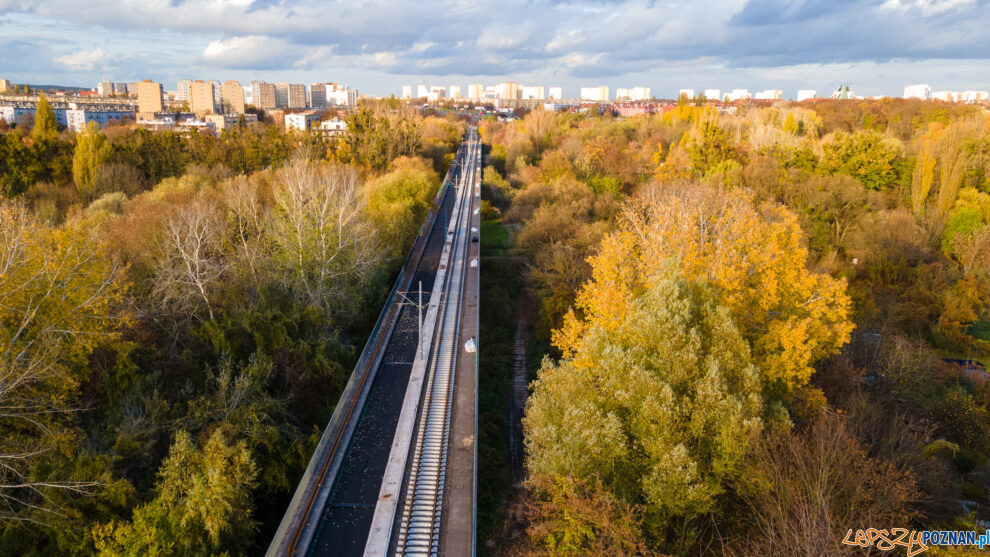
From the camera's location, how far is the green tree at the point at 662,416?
15891 mm

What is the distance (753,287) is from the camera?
23547mm

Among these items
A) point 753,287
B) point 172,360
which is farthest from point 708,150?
point 172,360

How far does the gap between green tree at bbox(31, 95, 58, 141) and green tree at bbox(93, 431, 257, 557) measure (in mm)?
51187

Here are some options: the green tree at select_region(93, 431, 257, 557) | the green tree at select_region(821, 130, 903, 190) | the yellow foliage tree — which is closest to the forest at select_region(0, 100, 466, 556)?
the green tree at select_region(93, 431, 257, 557)

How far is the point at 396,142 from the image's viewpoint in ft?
221

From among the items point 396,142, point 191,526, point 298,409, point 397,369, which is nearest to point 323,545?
point 191,526

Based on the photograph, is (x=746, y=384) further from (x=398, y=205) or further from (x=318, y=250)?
(x=398, y=205)

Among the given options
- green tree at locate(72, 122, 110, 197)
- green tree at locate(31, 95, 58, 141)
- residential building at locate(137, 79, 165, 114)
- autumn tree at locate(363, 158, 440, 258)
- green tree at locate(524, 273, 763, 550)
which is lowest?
green tree at locate(524, 273, 763, 550)

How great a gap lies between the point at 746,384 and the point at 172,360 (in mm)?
21918

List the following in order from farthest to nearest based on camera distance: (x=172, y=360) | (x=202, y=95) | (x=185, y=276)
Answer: (x=202, y=95) < (x=185, y=276) < (x=172, y=360)

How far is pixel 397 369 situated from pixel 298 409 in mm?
4902

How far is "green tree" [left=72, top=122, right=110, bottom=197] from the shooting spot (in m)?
50.4

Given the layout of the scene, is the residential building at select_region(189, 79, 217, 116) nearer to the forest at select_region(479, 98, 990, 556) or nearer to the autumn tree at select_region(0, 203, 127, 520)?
the forest at select_region(479, 98, 990, 556)

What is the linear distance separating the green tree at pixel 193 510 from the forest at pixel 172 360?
0.15 feet
